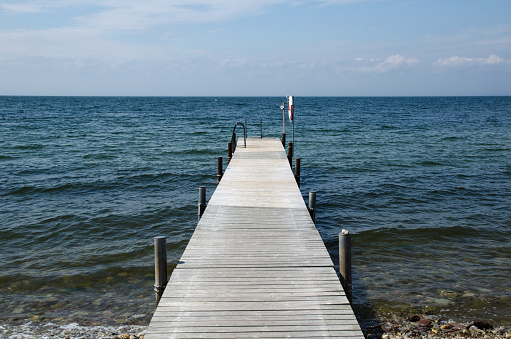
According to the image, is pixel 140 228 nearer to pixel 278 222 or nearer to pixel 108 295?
pixel 108 295

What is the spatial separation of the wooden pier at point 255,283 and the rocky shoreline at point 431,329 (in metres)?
1.41

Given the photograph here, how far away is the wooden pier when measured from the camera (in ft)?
16.3

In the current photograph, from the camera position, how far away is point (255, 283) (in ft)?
19.7

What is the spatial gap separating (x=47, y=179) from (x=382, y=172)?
14902mm

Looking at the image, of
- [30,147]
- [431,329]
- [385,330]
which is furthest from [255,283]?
[30,147]

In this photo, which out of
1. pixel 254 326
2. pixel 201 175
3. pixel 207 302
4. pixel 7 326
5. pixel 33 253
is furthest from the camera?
pixel 201 175

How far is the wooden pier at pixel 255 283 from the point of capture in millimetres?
4961

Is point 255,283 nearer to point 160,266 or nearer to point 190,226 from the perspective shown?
point 160,266

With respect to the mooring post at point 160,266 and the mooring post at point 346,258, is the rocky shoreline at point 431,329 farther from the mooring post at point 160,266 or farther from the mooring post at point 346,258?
the mooring post at point 160,266

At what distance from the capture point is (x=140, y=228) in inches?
467

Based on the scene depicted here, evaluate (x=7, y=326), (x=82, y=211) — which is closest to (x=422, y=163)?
(x=82, y=211)

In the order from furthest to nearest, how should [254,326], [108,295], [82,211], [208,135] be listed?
[208,135] → [82,211] → [108,295] → [254,326]

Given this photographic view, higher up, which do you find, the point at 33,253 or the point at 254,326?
the point at 254,326

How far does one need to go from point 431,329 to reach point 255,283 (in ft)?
10.1
